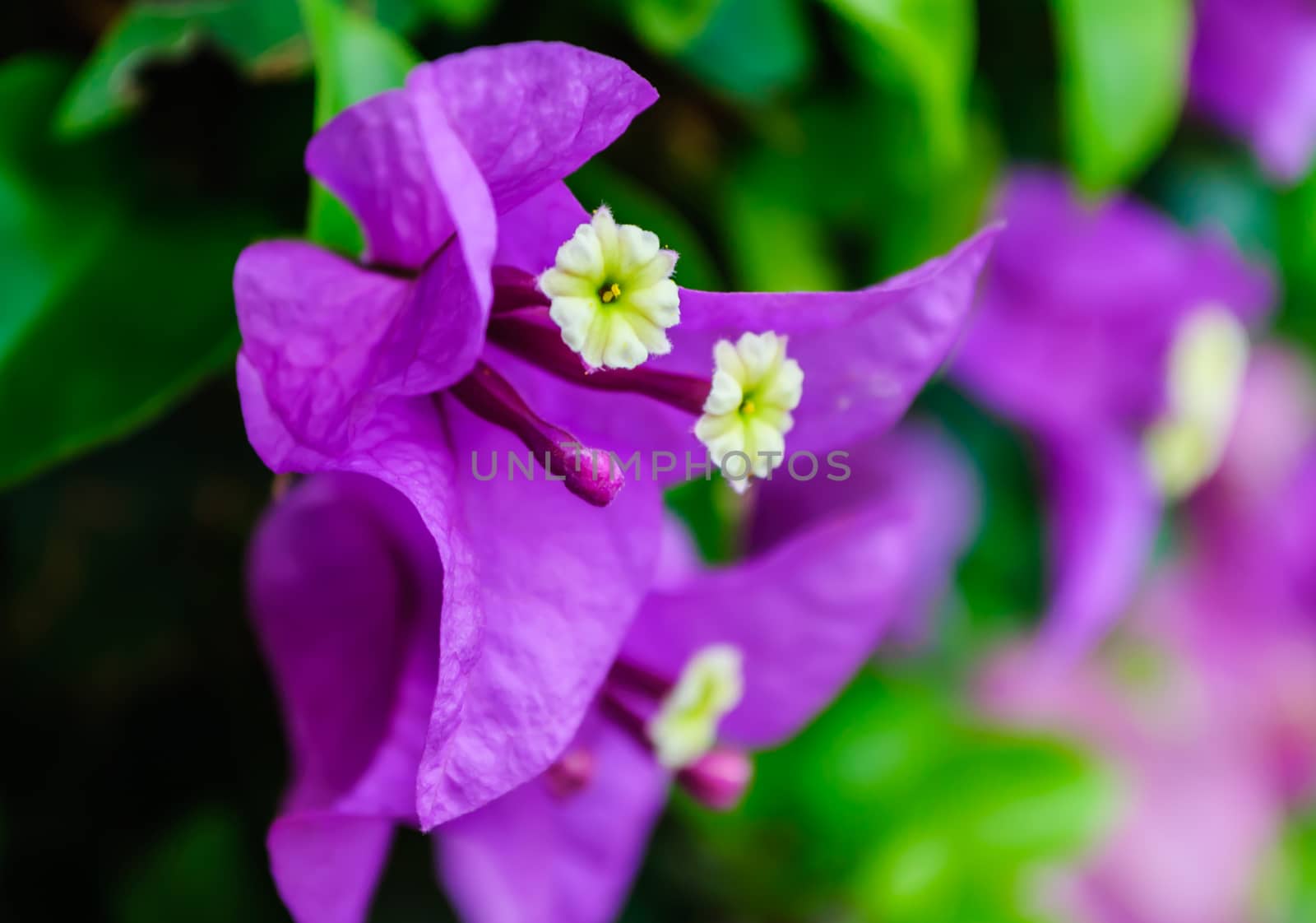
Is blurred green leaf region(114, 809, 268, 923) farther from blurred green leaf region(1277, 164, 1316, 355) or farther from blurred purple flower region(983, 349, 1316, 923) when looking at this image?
blurred green leaf region(1277, 164, 1316, 355)

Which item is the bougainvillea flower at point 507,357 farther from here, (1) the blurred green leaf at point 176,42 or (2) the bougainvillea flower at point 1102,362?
(2) the bougainvillea flower at point 1102,362

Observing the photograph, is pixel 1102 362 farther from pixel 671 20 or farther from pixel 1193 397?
pixel 671 20

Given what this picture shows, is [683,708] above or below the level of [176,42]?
below

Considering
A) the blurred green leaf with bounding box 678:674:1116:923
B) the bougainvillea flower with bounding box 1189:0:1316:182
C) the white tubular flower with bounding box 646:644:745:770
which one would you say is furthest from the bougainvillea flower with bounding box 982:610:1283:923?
the white tubular flower with bounding box 646:644:745:770

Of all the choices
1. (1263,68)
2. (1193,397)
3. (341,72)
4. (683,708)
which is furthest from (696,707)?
(1263,68)

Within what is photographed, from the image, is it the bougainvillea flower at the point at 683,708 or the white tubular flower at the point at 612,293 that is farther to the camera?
the bougainvillea flower at the point at 683,708

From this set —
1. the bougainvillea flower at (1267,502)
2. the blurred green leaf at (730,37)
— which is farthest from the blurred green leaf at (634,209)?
the bougainvillea flower at (1267,502)
